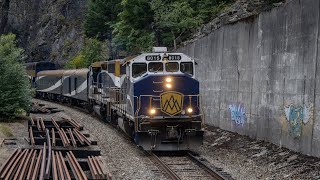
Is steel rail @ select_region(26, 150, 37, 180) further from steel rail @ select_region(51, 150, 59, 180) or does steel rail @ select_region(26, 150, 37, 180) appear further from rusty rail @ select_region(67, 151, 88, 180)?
rusty rail @ select_region(67, 151, 88, 180)

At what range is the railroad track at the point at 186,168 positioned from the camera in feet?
37.9

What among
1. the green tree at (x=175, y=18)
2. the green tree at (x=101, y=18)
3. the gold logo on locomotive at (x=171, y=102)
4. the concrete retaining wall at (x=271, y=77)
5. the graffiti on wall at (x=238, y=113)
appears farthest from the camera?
the green tree at (x=101, y=18)

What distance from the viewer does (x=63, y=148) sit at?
14273 millimetres

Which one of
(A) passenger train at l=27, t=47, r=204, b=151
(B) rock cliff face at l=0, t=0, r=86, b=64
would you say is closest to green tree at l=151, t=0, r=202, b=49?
(A) passenger train at l=27, t=47, r=204, b=151

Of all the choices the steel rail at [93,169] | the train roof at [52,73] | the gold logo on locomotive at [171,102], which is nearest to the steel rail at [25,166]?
the steel rail at [93,169]

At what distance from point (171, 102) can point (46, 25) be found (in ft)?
214

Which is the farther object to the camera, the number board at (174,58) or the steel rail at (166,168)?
the number board at (174,58)

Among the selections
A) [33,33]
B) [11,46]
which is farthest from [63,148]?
[33,33]

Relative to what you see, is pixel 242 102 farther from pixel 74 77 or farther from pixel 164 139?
pixel 74 77

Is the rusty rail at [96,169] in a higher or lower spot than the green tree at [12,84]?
lower

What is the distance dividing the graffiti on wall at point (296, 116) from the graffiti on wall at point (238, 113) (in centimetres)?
352

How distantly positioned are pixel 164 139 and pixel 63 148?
3.08 m

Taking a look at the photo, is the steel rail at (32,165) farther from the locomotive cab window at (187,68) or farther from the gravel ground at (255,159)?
the locomotive cab window at (187,68)

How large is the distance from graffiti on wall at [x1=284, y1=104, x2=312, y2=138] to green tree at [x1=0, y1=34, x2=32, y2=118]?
1475 centimetres
